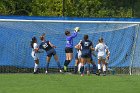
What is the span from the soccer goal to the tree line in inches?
335

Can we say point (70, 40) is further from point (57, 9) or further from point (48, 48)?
point (57, 9)

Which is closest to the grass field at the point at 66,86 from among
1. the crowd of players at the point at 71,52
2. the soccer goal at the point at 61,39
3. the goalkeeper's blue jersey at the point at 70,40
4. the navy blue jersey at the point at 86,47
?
the navy blue jersey at the point at 86,47

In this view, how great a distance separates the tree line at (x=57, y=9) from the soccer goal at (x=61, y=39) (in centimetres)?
851

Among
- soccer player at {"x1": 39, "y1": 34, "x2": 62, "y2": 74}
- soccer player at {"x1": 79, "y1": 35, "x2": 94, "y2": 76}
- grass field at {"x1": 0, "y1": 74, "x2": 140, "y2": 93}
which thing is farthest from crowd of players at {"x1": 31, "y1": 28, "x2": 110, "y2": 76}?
grass field at {"x1": 0, "y1": 74, "x2": 140, "y2": 93}

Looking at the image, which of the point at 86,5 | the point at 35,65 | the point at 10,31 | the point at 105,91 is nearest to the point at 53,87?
the point at 105,91

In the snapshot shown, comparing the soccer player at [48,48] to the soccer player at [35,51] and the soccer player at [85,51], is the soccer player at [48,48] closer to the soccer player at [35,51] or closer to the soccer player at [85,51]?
the soccer player at [35,51]

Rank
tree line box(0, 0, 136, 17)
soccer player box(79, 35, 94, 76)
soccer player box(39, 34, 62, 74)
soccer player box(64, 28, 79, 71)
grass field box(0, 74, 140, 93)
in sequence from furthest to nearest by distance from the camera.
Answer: tree line box(0, 0, 136, 17) < soccer player box(64, 28, 79, 71) < soccer player box(39, 34, 62, 74) < soccer player box(79, 35, 94, 76) < grass field box(0, 74, 140, 93)

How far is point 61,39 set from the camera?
87.9ft

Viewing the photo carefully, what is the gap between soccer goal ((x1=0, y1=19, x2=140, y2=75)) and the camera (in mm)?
26359

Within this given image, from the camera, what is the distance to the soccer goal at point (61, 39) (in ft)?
86.5

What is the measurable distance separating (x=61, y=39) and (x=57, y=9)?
11.7m

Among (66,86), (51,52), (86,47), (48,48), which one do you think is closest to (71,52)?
(51,52)

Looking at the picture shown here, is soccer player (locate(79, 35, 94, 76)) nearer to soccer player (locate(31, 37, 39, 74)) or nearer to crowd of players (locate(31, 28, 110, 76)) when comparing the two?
crowd of players (locate(31, 28, 110, 76))

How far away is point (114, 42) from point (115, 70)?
1501 millimetres
